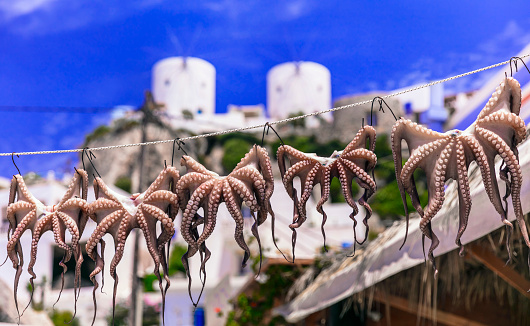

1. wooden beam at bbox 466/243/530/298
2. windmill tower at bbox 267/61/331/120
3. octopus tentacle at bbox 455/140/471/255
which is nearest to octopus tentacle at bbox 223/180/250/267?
octopus tentacle at bbox 455/140/471/255

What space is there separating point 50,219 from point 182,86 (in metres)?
54.7

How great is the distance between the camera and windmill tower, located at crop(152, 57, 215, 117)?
57219 mm

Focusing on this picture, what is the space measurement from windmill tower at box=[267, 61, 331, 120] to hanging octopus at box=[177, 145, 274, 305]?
53.0 metres

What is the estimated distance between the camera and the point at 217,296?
579 inches

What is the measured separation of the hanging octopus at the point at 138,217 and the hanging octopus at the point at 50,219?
139mm

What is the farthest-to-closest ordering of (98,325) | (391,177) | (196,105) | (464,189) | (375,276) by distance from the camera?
(196,105) < (391,177) < (98,325) < (375,276) < (464,189)

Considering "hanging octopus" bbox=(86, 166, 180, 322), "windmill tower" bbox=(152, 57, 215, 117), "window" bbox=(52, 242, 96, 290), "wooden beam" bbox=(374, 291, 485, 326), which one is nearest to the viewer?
"hanging octopus" bbox=(86, 166, 180, 322)

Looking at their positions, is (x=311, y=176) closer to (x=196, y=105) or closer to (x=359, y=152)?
(x=359, y=152)

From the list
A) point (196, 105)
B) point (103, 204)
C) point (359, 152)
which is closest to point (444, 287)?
point (359, 152)

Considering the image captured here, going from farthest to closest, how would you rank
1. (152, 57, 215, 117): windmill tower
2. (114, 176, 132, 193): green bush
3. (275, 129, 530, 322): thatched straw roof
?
(152, 57, 215, 117): windmill tower
(114, 176, 132, 193): green bush
(275, 129, 530, 322): thatched straw roof

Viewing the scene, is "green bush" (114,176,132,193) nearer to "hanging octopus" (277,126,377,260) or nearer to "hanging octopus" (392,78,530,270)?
"hanging octopus" (277,126,377,260)

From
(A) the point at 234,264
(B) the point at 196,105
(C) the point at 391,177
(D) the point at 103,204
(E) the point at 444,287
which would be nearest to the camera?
(D) the point at 103,204

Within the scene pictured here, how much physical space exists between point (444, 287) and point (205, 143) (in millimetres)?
43590

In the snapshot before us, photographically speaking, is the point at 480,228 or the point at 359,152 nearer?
the point at 359,152
